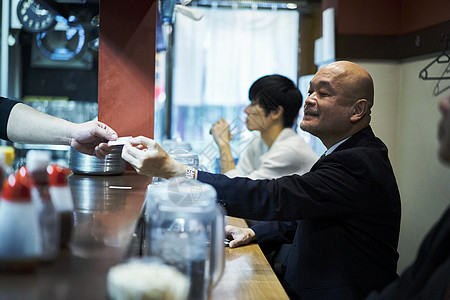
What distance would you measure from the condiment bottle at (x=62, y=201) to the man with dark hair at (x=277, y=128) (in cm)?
220

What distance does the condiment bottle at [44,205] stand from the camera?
0.96 metres

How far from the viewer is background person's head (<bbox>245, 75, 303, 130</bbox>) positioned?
3.44 meters

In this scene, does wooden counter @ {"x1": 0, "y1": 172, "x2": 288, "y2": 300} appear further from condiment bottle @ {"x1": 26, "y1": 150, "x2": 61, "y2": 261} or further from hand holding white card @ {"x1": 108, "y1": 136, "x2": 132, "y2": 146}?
hand holding white card @ {"x1": 108, "y1": 136, "x2": 132, "y2": 146}

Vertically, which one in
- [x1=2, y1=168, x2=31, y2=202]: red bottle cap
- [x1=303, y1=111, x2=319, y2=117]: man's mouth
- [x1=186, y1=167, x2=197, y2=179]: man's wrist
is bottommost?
[x1=186, y1=167, x2=197, y2=179]: man's wrist

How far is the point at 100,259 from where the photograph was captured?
100 centimetres

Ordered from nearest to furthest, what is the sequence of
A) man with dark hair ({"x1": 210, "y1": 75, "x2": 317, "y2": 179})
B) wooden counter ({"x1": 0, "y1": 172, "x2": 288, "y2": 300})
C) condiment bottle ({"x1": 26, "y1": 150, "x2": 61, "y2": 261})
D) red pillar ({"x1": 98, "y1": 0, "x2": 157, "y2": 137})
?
1. wooden counter ({"x1": 0, "y1": 172, "x2": 288, "y2": 300})
2. condiment bottle ({"x1": 26, "y1": 150, "x2": 61, "y2": 261})
3. red pillar ({"x1": 98, "y1": 0, "x2": 157, "y2": 137})
4. man with dark hair ({"x1": 210, "y1": 75, "x2": 317, "y2": 179})

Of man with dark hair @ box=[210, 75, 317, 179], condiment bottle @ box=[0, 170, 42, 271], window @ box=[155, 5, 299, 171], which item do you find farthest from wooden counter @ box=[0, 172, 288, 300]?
window @ box=[155, 5, 299, 171]

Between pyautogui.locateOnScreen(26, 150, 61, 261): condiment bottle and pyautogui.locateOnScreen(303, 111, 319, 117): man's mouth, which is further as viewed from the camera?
pyautogui.locateOnScreen(303, 111, 319, 117): man's mouth

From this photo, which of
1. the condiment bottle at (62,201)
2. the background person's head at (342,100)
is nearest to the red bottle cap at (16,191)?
the condiment bottle at (62,201)

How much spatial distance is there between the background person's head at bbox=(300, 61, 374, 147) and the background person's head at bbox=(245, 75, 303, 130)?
1372mm

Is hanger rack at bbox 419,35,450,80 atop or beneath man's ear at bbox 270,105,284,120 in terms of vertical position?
atop

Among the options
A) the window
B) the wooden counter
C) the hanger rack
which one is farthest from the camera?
the window

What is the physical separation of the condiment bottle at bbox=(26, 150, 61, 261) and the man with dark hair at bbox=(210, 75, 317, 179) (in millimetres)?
2271

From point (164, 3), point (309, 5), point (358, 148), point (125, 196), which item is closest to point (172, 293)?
point (125, 196)
